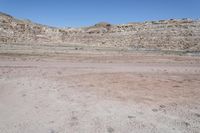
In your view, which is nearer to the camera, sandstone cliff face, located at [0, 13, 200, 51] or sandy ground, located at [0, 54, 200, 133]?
sandy ground, located at [0, 54, 200, 133]

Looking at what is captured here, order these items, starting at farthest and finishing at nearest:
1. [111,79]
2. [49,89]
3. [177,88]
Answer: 1. [111,79]
2. [177,88]
3. [49,89]

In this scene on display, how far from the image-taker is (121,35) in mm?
63188

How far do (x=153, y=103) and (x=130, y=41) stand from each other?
155 feet

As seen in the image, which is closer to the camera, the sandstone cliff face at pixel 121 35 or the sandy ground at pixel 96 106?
the sandy ground at pixel 96 106

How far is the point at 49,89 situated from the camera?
12297 mm

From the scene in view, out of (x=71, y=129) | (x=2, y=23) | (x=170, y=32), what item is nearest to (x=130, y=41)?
(x=170, y=32)

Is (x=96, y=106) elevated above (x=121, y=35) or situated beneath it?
situated beneath

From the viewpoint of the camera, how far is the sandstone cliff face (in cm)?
5159

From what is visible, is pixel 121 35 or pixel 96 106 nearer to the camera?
pixel 96 106

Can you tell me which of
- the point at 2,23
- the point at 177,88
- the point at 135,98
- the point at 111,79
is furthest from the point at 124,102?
the point at 2,23

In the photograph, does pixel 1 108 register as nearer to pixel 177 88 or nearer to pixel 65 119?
pixel 65 119

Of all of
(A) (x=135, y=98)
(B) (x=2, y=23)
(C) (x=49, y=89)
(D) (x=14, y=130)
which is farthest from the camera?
(B) (x=2, y=23)

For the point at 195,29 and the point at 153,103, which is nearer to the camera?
the point at 153,103

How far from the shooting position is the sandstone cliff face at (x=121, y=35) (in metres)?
51.6
